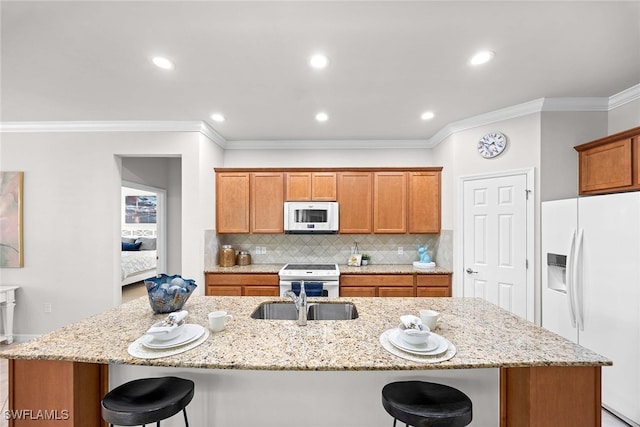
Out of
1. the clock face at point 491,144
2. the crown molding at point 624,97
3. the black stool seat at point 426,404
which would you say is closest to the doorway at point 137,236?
the clock face at point 491,144

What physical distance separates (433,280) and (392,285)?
20.2 inches

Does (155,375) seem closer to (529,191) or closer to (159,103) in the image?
(159,103)

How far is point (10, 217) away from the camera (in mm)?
3432

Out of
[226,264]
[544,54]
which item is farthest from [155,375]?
[544,54]

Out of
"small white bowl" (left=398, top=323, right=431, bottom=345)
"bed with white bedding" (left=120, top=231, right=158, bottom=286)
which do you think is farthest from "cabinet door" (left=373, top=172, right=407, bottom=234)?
"bed with white bedding" (left=120, top=231, right=158, bottom=286)

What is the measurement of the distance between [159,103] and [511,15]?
2.95 m

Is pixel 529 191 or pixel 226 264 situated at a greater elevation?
pixel 529 191

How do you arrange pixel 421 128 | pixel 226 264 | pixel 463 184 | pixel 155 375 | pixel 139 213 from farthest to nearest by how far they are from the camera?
1. pixel 139 213
2. pixel 226 264
3. pixel 421 128
4. pixel 463 184
5. pixel 155 375

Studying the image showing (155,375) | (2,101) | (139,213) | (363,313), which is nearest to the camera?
(155,375)

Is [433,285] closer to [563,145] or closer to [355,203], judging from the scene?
[355,203]

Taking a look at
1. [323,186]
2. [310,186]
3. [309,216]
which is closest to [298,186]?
[310,186]

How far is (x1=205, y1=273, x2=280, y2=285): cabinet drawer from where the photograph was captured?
362 centimetres

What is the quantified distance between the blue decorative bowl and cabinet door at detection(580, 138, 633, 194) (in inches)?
132

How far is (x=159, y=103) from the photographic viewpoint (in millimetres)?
2875
